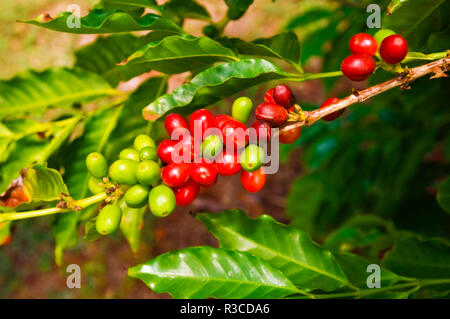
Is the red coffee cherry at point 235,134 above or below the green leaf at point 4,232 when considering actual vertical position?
above

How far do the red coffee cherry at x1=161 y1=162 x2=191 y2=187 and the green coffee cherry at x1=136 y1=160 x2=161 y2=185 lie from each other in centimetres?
2

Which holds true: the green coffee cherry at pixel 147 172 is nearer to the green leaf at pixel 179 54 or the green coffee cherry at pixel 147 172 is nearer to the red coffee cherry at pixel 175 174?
the red coffee cherry at pixel 175 174

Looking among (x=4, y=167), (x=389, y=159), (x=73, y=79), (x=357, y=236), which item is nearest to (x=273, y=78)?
(x=73, y=79)

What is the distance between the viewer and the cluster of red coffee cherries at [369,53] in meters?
1.02

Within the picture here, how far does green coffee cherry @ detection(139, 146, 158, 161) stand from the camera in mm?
1113

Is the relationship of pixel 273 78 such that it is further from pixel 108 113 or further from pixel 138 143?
pixel 108 113

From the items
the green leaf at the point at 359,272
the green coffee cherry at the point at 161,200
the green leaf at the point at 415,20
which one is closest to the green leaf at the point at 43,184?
the green coffee cherry at the point at 161,200

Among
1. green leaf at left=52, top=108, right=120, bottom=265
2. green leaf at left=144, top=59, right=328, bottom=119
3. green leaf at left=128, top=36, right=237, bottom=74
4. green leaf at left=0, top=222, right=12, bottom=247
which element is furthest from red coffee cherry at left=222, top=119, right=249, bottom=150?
green leaf at left=0, top=222, right=12, bottom=247

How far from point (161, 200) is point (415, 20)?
0.96 meters

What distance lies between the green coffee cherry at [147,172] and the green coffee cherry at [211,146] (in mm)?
134

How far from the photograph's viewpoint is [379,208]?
275 cm

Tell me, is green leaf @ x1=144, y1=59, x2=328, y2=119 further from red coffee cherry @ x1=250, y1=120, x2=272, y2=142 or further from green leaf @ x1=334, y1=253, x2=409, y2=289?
green leaf @ x1=334, y1=253, x2=409, y2=289

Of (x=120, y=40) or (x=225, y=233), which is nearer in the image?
(x=225, y=233)

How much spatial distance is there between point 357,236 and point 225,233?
1.10m
